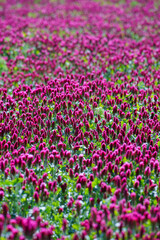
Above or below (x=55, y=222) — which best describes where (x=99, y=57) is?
above

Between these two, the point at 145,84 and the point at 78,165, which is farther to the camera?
the point at 145,84

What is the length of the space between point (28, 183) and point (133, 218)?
1.80m

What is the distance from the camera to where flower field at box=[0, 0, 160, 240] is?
13.2 feet

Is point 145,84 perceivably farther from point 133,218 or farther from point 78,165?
point 133,218

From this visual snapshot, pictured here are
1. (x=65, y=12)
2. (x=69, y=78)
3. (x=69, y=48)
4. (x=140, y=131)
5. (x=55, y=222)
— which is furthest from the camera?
(x=65, y=12)

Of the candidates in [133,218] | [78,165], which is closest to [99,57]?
[78,165]

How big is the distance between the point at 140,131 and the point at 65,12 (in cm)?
1613

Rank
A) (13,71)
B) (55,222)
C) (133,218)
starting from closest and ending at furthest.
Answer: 1. (133,218)
2. (55,222)
3. (13,71)

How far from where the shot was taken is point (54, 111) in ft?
22.7

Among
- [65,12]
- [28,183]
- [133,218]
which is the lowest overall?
→ [28,183]

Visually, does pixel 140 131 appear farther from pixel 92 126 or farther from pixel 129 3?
pixel 129 3

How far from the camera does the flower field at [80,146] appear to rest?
13.2 feet

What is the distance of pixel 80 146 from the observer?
18.9 feet

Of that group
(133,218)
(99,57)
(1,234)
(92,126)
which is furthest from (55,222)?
(99,57)
